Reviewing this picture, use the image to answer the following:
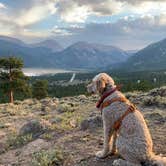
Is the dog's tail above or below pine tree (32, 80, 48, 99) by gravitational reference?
above

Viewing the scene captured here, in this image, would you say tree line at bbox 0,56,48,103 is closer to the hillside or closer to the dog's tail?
the hillside

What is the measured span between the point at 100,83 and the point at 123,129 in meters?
1.05

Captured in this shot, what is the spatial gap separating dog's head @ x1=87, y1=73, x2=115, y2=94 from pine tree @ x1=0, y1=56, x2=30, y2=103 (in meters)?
41.7

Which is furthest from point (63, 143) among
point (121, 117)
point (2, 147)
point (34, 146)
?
point (121, 117)

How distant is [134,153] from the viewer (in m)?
7.16

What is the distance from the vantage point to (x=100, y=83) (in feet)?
25.3

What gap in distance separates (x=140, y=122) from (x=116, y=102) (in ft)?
2.31

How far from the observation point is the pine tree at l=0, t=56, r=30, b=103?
48.8 meters

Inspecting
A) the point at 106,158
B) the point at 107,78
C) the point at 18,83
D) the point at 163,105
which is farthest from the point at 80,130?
the point at 18,83

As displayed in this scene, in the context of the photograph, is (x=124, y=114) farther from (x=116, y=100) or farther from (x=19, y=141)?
(x=19, y=141)

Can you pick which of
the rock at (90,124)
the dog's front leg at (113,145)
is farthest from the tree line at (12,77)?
the dog's front leg at (113,145)

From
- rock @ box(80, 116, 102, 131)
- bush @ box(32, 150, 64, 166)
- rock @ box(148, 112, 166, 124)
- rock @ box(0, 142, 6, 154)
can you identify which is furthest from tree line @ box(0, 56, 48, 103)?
bush @ box(32, 150, 64, 166)

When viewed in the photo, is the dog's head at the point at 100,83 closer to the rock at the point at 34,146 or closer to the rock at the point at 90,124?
the rock at the point at 34,146

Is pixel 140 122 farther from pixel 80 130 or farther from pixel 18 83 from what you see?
pixel 18 83
